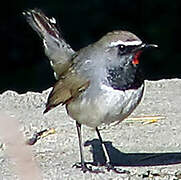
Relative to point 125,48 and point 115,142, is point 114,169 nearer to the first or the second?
point 115,142

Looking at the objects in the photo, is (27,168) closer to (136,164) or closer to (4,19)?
(136,164)

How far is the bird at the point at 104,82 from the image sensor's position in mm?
6062

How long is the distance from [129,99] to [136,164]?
672mm

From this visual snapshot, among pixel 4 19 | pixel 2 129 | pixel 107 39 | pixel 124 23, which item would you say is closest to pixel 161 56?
pixel 124 23

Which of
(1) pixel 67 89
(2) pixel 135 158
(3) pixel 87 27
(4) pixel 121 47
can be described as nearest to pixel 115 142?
(2) pixel 135 158

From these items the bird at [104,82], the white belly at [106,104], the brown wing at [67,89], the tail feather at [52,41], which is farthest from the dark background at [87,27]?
the white belly at [106,104]

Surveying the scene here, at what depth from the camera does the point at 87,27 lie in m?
13.7

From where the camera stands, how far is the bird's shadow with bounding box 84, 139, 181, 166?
6574mm

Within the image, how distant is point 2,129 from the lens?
3480 mm

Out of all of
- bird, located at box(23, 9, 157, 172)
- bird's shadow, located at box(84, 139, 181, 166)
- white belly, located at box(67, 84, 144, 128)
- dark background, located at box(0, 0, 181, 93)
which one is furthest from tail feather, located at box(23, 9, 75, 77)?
dark background, located at box(0, 0, 181, 93)

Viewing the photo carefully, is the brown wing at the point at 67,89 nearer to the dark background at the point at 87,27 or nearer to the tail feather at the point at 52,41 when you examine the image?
the tail feather at the point at 52,41


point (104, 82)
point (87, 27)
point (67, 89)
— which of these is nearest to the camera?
point (104, 82)

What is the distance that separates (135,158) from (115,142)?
452mm

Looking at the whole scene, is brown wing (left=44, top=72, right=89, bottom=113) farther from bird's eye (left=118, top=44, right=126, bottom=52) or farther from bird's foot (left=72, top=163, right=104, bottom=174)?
bird's foot (left=72, top=163, right=104, bottom=174)
